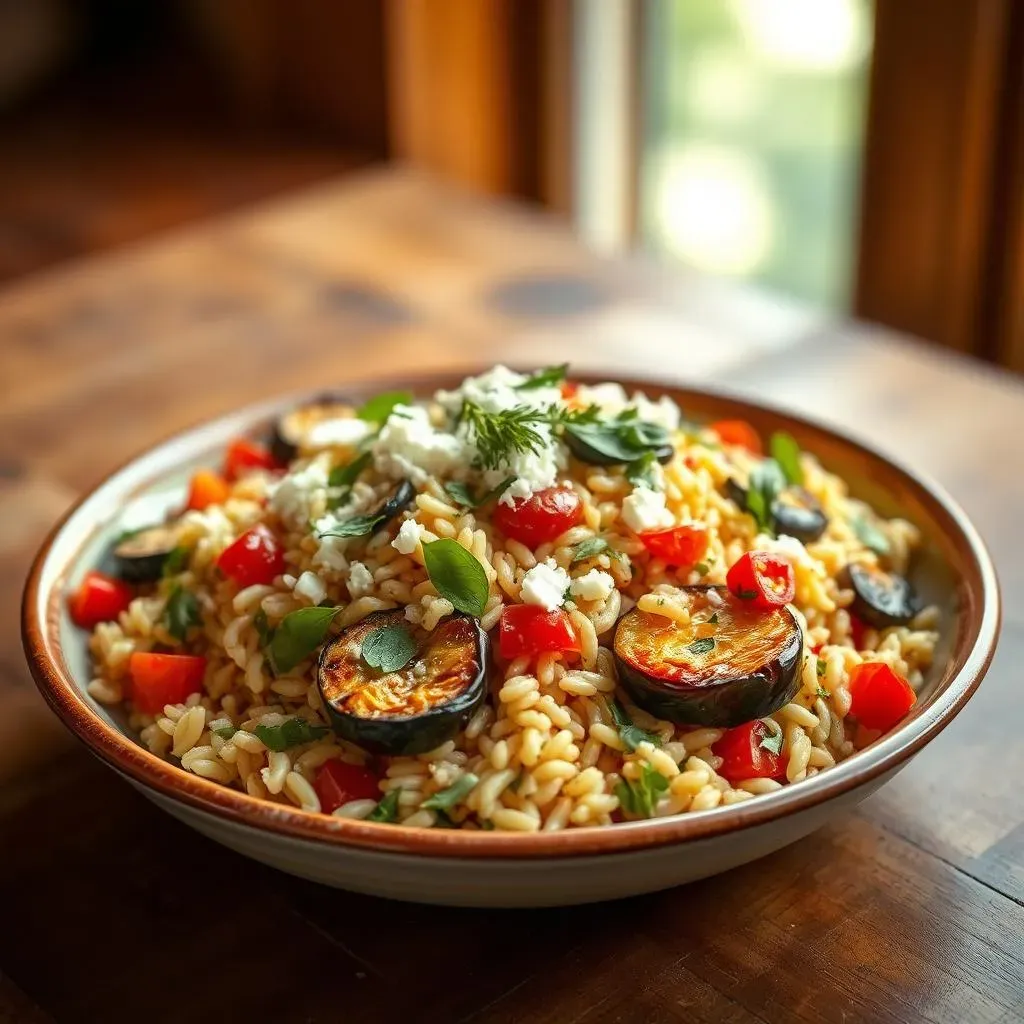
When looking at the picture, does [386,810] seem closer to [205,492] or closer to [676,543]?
[676,543]

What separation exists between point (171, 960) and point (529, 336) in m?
1.76

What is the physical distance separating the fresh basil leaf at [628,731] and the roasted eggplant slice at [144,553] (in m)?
0.72

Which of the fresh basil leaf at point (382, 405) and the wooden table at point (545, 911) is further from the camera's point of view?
the fresh basil leaf at point (382, 405)

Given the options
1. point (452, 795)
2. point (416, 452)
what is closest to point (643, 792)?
point (452, 795)

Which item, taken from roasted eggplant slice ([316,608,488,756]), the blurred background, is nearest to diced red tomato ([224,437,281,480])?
roasted eggplant slice ([316,608,488,756])

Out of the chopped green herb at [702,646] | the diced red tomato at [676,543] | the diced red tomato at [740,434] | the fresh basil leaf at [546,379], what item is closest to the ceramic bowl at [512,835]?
the chopped green herb at [702,646]

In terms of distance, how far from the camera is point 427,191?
3.82 metres

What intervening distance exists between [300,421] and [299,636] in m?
0.66

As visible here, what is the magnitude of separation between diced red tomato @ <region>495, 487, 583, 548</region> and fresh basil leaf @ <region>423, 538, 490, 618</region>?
10cm

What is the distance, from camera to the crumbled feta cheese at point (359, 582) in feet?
5.68

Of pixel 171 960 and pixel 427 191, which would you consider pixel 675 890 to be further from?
pixel 427 191

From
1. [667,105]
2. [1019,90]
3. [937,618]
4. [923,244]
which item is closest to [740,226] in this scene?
[667,105]

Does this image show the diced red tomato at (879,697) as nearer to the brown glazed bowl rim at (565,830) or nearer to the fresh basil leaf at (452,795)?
the brown glazed bowl rim at (565,830)

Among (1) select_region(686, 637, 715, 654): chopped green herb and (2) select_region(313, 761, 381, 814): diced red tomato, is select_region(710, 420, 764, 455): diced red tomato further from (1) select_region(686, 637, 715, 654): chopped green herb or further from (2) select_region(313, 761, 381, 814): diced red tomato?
(2) select_region(313, 761, 381, 814): diced red tomato
